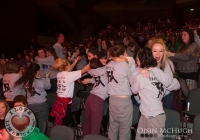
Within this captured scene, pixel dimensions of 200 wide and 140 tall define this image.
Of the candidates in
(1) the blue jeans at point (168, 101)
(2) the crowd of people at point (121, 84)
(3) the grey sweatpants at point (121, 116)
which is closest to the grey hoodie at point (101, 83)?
(2) the crowd of people at point (121, 84)

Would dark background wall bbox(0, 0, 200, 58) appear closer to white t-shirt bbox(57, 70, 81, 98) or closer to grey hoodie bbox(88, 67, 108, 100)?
white t-shirt bbox(57, 70, 81, 98)

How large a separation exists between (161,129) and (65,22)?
12713 mm

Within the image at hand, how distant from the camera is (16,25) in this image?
11266 mm

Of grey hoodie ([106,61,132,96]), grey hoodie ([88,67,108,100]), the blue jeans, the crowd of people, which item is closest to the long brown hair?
the crowd of people

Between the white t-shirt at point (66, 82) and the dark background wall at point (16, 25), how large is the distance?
314 inches

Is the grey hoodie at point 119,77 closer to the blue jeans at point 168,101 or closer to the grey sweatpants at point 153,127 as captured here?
the blue jeans at point 168,101

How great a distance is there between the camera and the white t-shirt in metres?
3.53

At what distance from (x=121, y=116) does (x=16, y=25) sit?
931 cm

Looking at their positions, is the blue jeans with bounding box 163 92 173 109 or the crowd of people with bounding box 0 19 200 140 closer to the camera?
the crowd of people with bounding box 0 19 200 140

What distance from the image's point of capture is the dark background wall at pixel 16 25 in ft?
35.5

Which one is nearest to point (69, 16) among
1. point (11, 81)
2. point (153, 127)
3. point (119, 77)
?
point (11, 81)

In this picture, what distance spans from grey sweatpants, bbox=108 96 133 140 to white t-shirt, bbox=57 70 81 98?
2.09ft

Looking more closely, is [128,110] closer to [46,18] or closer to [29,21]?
[29,21]

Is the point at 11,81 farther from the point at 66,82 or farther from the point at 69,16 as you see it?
the point at 69,16
